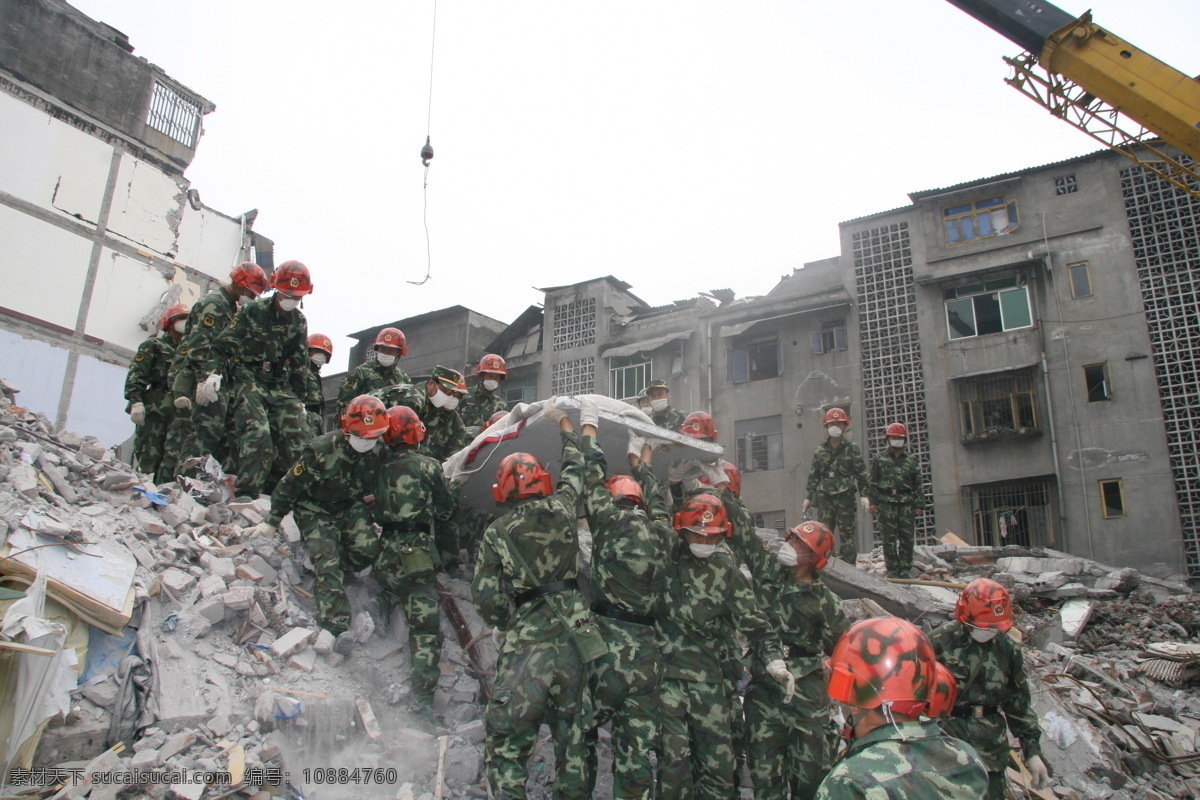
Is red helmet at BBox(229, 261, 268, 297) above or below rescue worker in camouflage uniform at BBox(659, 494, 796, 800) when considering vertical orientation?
above

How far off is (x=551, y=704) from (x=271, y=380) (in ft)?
16.0

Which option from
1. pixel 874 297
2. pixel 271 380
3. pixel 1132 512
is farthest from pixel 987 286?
pixel 271 380

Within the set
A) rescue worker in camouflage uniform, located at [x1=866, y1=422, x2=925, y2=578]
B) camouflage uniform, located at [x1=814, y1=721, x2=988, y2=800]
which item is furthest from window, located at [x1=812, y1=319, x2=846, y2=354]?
camouflage uniform, located at [x1=814, y1=721, x2=988, y2=800]

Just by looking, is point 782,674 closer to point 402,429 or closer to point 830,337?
point 402,429

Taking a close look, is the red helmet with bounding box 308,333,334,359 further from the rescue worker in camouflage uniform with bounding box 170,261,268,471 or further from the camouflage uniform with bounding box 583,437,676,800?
the camouflage uniform with bounding box 583,437,676,800

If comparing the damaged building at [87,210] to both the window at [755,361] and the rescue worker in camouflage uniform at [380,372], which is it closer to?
the rescue worker in camouflage uniform at [380,372]

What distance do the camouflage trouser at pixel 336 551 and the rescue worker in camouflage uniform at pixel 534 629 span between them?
1.38 meters

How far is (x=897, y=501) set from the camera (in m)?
10.9

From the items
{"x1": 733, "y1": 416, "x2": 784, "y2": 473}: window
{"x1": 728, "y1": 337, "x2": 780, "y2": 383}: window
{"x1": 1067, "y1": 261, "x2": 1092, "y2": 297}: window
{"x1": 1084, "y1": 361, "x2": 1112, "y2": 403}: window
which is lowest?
{"x1": 733, "y1": 416, "x2": 784, "y2": 473}: window

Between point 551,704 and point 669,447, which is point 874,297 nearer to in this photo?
point 669,447

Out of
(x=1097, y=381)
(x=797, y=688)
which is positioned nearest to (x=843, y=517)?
(x=797, y=688)

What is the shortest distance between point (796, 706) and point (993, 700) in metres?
1.38

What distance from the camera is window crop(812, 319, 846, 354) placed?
21.7 metres

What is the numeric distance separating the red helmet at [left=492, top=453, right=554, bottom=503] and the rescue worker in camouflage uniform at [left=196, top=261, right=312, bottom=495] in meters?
3.49
